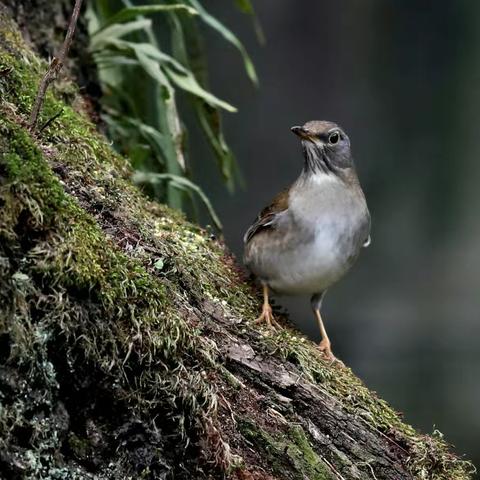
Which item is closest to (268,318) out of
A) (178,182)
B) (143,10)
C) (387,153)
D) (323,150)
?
(323,150)

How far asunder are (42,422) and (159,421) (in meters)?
0.28

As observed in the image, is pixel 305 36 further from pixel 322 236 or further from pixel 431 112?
pixel 322 236

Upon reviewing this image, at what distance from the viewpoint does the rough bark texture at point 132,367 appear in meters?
1.87

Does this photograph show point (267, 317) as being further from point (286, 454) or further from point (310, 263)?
point (286, 454)

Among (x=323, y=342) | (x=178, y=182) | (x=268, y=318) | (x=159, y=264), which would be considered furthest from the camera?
(x=178, y=182)

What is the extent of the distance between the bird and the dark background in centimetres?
581

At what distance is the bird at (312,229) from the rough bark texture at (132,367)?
61 cm

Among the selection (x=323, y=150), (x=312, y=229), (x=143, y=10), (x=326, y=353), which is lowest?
(x=326, y=353)

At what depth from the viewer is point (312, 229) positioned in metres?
3.32

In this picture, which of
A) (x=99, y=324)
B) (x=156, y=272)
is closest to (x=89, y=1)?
(x=156, y=272)

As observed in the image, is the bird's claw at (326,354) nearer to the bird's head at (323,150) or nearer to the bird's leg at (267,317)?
the bird's leg at (267,317)

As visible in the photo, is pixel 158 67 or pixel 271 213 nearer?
pixel 271 213

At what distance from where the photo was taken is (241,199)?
952 cm

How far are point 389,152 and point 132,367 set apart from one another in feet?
25.9
